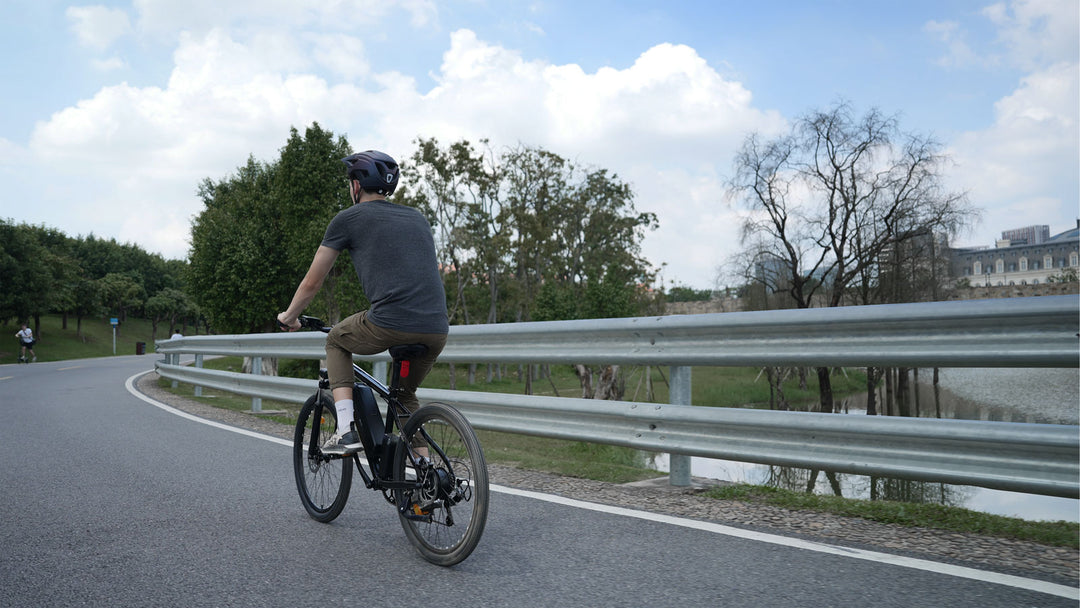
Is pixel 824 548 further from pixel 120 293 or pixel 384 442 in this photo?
pixel 120 293

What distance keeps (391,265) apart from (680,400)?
7.09 ft

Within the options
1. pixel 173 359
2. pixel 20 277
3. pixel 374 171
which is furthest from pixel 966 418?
pixel 20 277

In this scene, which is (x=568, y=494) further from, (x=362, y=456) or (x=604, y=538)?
(x=362, y=456)

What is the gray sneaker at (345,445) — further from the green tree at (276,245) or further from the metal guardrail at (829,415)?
the green tree at (276,245)

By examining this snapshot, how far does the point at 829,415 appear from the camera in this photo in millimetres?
4230

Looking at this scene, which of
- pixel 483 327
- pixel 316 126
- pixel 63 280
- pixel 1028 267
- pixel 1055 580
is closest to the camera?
pixel 1055 580

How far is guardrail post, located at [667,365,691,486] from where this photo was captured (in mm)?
5086

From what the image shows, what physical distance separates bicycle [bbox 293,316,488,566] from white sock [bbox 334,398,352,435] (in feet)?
0.09

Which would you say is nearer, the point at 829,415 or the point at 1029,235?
the point at 829,415

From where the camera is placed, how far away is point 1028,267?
13838cm

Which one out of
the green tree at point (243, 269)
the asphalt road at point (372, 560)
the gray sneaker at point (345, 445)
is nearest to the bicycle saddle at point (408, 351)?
the gray sneaker at point (345, 445)

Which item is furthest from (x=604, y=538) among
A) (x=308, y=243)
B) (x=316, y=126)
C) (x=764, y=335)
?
(x=316, y=126)

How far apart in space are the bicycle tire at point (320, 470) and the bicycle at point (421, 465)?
13mm

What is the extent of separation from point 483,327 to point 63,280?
78883 millimetres
